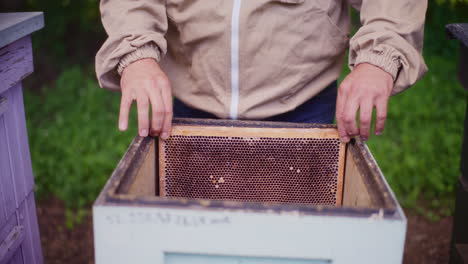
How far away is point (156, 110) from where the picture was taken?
4.19 ft

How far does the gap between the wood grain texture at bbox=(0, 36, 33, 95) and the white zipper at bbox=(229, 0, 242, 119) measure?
719 millimetres

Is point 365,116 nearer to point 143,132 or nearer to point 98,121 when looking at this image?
point 143,132

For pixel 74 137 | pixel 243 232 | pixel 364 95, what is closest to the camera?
pixel 243 232

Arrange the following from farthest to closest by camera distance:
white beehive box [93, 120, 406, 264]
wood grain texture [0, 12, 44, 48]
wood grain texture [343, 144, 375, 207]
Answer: wood grain texture [0, 12, 44, 48] → wood grain texture [343, 144, 375, 207] → white beehive box [93, 120, 406, 264]

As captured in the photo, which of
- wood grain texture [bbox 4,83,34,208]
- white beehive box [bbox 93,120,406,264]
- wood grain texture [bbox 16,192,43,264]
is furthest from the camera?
wood grain texture [bbox 16,192,43,264]

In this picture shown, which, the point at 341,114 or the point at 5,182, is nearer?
the point at 341,114

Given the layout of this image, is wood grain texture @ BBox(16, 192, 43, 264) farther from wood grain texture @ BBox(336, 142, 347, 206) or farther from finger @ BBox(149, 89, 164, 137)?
wood grain texture @ BBox(336, 142, 347, 206)

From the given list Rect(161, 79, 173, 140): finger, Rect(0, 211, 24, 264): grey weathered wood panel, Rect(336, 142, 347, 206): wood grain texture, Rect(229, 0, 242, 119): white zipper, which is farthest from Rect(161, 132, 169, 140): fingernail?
Rect(0, 211, 24, 264): grey weathered wood panel

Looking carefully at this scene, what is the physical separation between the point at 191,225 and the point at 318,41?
0.81 m

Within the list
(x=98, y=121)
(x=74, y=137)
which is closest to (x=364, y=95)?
(x=74, y=137)

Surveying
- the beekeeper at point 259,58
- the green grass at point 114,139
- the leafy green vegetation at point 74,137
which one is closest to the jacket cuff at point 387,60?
the beekeeper at point 259,58

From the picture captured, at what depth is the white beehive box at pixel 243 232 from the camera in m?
0.92

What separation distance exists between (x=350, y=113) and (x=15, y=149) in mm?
1118

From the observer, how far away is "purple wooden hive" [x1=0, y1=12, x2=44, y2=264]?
1.54m
